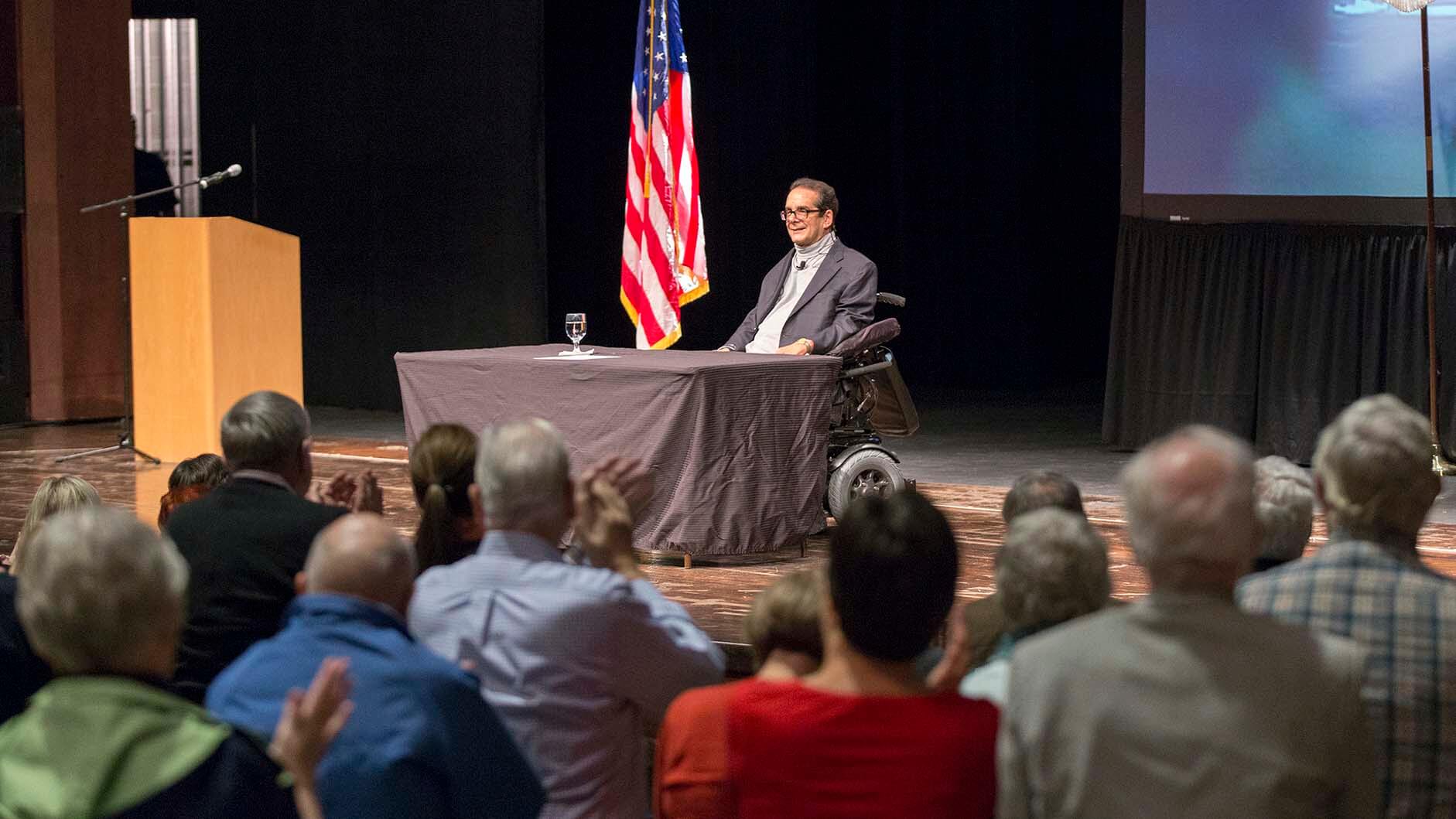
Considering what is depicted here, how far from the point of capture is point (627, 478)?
2.48 m

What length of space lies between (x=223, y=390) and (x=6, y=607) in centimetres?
489

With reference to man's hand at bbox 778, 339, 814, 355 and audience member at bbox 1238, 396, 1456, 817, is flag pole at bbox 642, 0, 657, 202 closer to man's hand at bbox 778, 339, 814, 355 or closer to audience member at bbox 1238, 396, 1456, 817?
man's hand at bbox 778, 339, 814, 355

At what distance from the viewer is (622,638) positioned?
2256 mm

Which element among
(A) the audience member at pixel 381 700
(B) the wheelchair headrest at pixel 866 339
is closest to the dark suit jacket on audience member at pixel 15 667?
(A) the audience member at pixel 381 700

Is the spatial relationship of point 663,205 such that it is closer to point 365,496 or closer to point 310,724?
point 365,496

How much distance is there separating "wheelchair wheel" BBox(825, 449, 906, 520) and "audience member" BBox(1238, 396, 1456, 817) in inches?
128

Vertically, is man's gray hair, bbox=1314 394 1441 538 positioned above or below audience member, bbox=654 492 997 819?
above

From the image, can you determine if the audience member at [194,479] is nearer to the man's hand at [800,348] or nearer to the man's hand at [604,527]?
the man's hand at [604,527]


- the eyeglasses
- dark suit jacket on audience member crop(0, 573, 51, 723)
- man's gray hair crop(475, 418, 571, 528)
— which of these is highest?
the eyeglasses

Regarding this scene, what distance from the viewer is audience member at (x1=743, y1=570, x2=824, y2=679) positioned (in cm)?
210

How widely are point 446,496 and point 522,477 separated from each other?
0.52m

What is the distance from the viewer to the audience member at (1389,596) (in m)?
2.01

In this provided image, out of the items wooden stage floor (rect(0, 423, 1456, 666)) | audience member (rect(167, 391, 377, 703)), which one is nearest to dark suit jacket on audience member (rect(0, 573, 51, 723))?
audience member (rect(167, 391, 377, 703))

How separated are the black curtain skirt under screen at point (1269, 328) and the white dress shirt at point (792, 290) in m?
2.24
